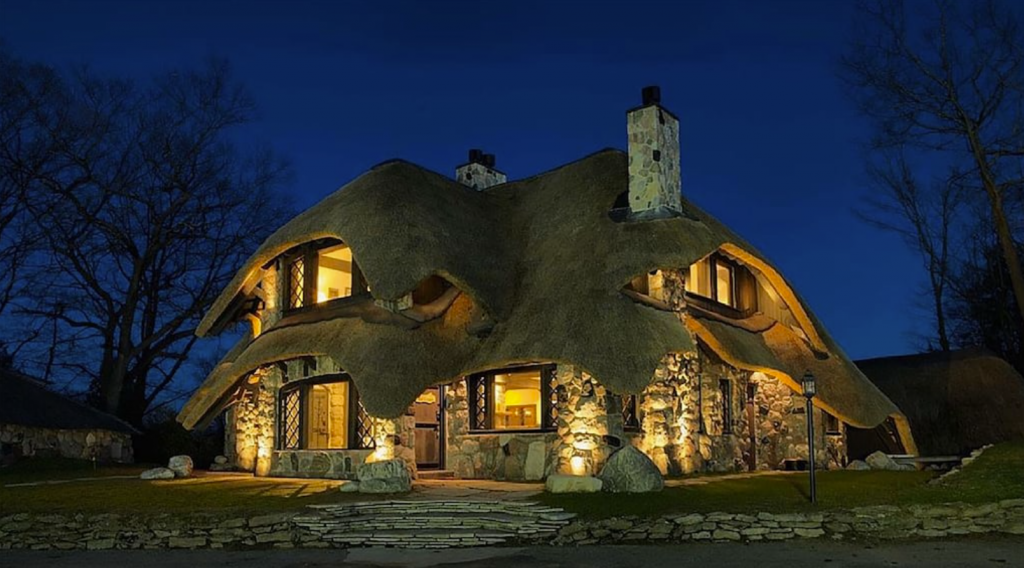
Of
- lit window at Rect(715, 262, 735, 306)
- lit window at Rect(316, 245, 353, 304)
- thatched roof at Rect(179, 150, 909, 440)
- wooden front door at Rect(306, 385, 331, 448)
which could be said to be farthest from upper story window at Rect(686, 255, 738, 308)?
wooden front door at Rect(306, 385, 331, 448)

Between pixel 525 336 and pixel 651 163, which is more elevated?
pixel 651 163

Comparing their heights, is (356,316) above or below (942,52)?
below

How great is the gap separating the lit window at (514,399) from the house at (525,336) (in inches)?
1.6

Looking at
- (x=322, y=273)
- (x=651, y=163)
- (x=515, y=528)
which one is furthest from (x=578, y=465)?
(x=322, y=273)

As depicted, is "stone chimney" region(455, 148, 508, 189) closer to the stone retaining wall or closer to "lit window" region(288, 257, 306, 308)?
"lit window" region(288, 257, 306, 308)

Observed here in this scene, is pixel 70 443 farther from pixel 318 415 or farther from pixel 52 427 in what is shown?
pixel 318 415

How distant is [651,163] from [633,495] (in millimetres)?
7320

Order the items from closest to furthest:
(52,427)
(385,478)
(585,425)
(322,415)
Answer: (385,478) < (585,425) < (322,415) < (52,427)

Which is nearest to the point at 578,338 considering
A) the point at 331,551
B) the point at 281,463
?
the point at 331,551

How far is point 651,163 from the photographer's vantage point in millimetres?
18062

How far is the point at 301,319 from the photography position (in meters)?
19.7

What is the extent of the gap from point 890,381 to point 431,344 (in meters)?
17.3

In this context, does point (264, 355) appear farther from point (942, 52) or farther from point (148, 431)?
point (942, 52)

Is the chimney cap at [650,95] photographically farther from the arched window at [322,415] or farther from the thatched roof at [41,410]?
the thatched roof at [41,410]
